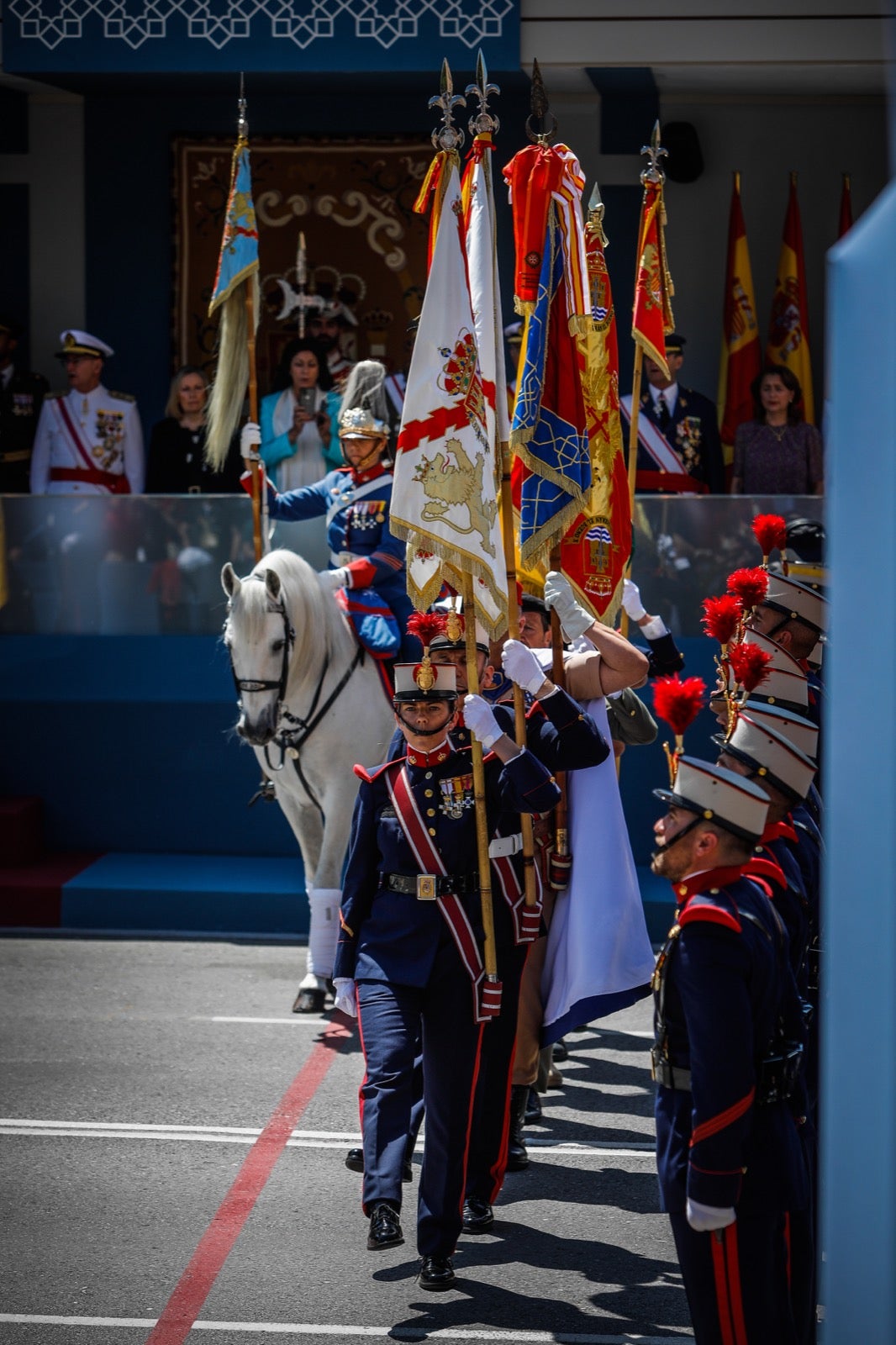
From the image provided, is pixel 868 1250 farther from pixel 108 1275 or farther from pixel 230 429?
pixel 230 429

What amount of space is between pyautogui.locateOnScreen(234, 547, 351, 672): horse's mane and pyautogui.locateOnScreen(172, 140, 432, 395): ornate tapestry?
4726mm

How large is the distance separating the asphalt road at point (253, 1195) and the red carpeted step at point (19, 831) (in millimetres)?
1723

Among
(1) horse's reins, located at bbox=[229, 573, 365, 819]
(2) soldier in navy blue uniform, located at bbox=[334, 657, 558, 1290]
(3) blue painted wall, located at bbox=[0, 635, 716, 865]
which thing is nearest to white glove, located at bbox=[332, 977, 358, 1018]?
(2) soldier in navy blue uniform, located at bbox=[334, 657, 558, 1290]

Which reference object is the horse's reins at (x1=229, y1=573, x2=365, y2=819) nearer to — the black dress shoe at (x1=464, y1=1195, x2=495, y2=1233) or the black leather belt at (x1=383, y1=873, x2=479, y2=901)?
the black leather belt at (x1=383, y1=873, x2=479, y2=901)

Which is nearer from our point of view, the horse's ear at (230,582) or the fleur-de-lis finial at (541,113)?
the fleur-de-lis finial at (541,113)

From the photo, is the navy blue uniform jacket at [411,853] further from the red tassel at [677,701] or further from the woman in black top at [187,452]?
the woman in black top at [187,452]

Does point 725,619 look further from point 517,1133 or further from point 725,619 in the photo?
point 517,1133

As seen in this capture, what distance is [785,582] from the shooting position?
582 centimetres

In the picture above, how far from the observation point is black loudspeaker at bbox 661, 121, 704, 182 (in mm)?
11961

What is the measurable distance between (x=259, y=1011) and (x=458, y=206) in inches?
155

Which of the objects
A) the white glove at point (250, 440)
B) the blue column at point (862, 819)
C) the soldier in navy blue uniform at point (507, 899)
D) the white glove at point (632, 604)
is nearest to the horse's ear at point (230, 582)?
the white glove at point (250, 440)

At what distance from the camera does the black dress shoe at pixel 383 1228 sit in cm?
476

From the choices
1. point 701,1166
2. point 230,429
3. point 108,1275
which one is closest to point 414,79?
point 230,429

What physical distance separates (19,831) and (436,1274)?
17.9 ft
